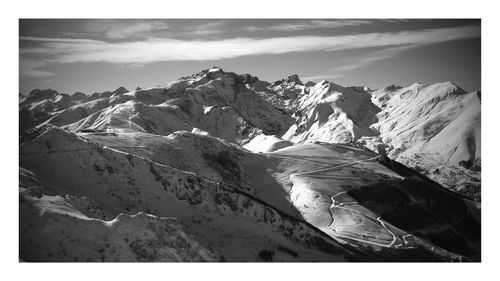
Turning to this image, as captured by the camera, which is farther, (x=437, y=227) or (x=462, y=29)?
(x=437, y=227)

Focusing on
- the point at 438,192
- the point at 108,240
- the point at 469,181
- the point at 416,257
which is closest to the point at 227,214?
the point at 108,240

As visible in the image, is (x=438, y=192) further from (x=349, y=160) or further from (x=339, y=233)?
(x=339, y=233)

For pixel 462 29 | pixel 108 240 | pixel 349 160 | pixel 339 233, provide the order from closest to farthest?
1. pixel 108 240
2. pixel 462 29
3. pixel 339 233
4. pixel 349 160

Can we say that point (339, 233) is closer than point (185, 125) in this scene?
Yes

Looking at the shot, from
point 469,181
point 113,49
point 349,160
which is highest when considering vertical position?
point 113,49

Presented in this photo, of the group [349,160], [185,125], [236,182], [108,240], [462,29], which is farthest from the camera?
[185,125]

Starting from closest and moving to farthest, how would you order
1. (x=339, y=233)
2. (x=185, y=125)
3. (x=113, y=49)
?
1. (x=113, y=49)
2. (x=339, y=233)
3. (x=185, y=125)

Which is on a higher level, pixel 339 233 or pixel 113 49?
pixel 113 49

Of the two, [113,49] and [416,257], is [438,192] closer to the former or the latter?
[416,257]

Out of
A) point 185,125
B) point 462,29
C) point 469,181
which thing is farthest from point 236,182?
point 185,125
